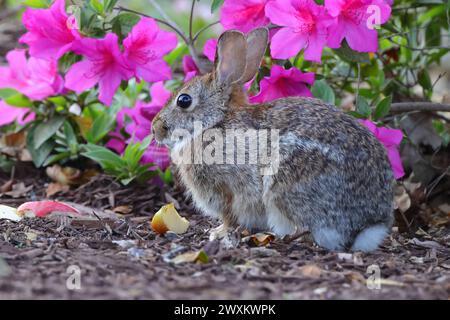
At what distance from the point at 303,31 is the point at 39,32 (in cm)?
207

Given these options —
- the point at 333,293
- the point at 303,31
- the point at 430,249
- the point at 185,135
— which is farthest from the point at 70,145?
the point at 333,293

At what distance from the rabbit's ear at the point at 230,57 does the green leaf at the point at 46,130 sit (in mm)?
2225

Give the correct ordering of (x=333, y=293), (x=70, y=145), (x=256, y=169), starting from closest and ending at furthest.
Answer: (x=333, y=293) < (x=256, y=169) < (x=70, y=145)

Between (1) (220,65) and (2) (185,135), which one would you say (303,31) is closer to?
(1) (220,65)

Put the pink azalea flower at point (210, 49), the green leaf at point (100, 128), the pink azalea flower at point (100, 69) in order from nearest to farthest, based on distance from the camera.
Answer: the pink azalea flower at point (100, 69) < the pink azalea flower at point (210, 49) < the green leaf at point (100, 128)

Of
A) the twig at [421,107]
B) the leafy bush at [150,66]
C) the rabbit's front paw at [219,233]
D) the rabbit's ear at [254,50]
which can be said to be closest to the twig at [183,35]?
the leafy bush at [150,66]

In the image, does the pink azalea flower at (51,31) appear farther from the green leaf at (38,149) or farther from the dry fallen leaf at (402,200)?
the dry fallen leaf at (402,200)

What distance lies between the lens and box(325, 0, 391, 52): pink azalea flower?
568cm

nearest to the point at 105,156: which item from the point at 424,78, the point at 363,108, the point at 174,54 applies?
the point at 174,54

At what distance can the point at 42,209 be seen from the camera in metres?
6.10

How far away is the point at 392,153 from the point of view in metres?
6.18

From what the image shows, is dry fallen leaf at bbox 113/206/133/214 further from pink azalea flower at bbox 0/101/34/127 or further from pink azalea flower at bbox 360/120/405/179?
pink azalea flower at bbox 360/120/405/179

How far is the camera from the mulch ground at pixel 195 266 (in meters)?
4.04

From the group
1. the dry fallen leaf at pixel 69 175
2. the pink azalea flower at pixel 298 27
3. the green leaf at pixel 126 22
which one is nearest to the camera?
the pink azalea flower at pixel 298 27
